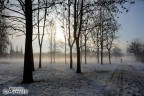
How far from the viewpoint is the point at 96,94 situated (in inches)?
459

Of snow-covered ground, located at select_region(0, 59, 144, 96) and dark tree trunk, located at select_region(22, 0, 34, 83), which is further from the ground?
dark tree trunk, located at select_region(22, 0, 34, 83)

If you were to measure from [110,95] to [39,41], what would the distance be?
85.4 ft

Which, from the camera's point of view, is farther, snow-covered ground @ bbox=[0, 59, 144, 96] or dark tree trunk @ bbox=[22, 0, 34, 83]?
dark tree trunk @ bbox=[22, 0, 34, 83]

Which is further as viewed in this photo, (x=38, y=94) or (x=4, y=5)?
(x=4, y=5)

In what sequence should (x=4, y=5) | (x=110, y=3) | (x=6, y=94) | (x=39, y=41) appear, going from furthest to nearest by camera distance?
1. (x=39, y=41)
2. (x=110, y=3)
3. (x=4, y=5)
4. (x=6, y=94)

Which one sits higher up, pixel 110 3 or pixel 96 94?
pixel 110 3

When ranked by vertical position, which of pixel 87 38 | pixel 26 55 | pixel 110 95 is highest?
pixel 87 38

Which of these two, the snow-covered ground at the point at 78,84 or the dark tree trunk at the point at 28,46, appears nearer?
the snow-covered ground at the point at 78,84

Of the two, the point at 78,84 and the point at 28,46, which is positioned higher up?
the point at 28,46

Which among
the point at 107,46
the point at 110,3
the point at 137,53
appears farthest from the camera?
the point at 137,53

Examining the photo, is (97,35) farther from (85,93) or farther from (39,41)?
(85,93)

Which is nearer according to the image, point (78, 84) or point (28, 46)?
point (78, 84)

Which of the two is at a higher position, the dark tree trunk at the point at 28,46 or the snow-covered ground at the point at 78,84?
the dark tree trunk at the point at 28,46

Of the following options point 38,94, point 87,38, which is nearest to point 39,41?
point 87,38
